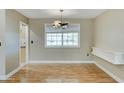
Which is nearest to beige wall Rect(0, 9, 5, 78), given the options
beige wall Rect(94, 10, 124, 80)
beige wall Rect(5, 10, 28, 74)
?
beige wall Rect(5, 10, 28, 74)

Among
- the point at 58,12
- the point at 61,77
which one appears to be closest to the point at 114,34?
the point at 61,77

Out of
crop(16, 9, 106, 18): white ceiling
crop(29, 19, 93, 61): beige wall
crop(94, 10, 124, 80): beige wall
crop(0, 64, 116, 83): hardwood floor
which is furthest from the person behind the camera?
crop(29, 19, 93, 61): beige wall

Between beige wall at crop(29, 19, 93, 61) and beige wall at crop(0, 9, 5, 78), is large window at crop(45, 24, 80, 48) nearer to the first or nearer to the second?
beige wall at crop(29, 19, 93, 61)

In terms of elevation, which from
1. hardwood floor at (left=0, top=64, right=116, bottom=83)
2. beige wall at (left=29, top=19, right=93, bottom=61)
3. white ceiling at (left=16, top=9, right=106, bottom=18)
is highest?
white ceiling at (left=16, top=9, right=106, bottom=18)

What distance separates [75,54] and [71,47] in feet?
1.31

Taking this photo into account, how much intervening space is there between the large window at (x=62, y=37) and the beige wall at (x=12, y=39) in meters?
2.21

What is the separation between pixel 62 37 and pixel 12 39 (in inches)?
129

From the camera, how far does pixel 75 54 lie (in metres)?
8.27

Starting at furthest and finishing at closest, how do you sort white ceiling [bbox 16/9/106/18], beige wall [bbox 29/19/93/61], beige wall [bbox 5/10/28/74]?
beige wall [bbox 29/19/93/61], white ceiling [bbox 16/9/106/18], beige wall [bbox 5/10/28/74]

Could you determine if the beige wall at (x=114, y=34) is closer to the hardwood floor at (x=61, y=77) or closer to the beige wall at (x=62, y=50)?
the hardwood floor at (x=61, y=77)

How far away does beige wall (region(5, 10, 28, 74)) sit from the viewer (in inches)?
197

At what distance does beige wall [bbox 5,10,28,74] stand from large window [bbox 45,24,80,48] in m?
2.21

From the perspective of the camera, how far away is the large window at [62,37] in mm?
8281
